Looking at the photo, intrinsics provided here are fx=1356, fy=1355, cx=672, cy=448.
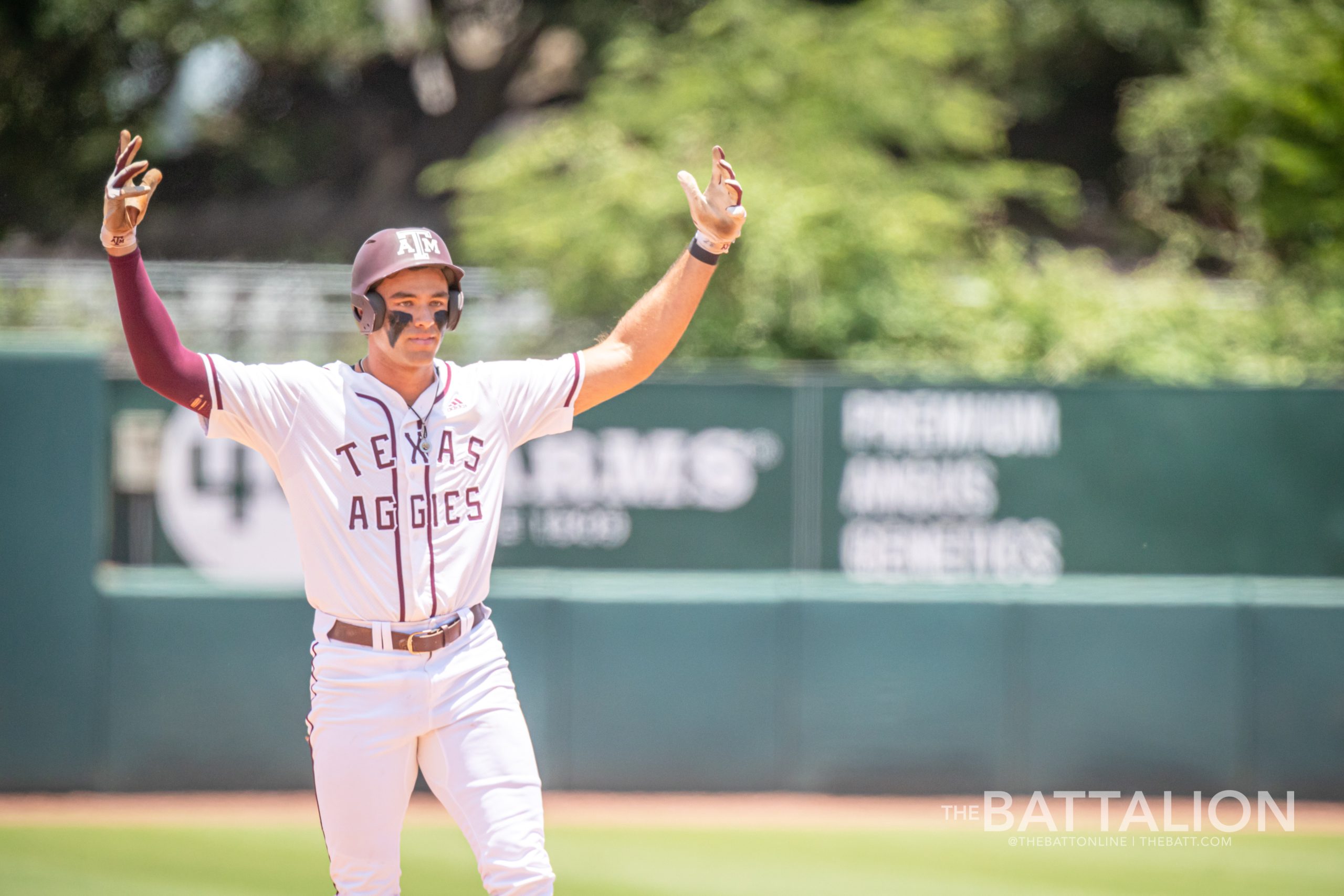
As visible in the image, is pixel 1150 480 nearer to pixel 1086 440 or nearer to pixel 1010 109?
pixel 1086 440

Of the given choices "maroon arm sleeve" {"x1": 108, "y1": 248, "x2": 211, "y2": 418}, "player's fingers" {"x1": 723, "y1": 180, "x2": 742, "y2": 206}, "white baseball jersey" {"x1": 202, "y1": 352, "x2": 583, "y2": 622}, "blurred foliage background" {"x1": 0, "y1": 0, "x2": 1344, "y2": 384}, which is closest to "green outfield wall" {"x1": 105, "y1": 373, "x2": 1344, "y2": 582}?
"blurred foliage background" {"x1": 0, "y1": 0, "x2": 1344, "y2": 384}

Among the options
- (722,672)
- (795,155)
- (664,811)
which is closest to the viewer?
(664,811)

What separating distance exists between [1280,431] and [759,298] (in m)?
Result: 4.36

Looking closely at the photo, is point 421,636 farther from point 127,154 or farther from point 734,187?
point 734,187

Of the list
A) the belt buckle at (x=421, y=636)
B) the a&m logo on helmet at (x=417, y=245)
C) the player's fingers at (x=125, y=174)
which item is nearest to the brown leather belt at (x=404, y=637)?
the belt buckle at (x=421, y=636)

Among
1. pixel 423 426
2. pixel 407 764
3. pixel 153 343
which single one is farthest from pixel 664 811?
pixel 153 343

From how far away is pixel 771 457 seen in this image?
9.08 metres

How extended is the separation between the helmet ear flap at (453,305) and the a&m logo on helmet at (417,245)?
12cm

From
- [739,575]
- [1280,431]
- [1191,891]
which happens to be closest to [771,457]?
[739,575]

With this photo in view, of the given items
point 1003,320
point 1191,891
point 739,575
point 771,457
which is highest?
point 1003,320

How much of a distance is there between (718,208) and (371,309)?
96cm

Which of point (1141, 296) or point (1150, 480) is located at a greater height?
point (1141, 296)

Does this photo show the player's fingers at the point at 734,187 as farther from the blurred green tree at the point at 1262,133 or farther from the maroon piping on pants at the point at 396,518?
the blurred green tree at the point at 1262,133

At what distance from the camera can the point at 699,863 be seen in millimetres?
6145
